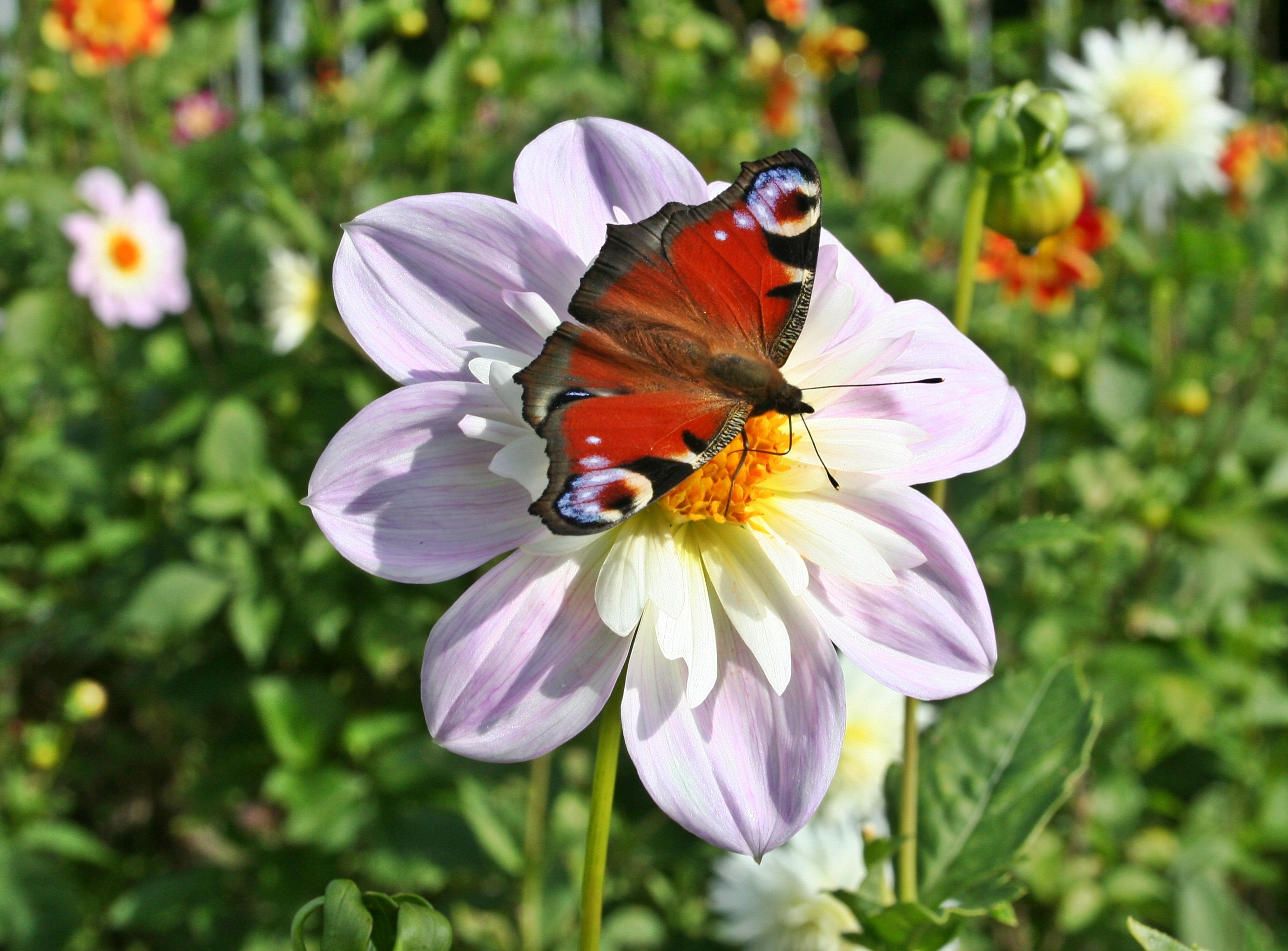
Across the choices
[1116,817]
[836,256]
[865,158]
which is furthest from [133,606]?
[865,158]

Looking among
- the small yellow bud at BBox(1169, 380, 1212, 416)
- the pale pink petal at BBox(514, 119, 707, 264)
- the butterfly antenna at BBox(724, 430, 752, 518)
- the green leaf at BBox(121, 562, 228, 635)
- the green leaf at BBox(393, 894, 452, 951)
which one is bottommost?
the green leaf at BBox(121, 562, 228, 635)

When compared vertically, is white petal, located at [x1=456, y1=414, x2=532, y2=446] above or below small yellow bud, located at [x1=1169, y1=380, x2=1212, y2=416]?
above

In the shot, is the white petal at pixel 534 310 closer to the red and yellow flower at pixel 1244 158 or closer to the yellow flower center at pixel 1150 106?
the yellow flower center at pixel 1150 106

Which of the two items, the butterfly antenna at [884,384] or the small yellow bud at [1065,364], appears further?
the small yellow bud at [1065,364]

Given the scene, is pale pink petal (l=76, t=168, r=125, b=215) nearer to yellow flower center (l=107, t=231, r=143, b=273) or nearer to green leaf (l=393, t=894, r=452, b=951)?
yellow flower center (l=107, t=231, r=143, b=273)

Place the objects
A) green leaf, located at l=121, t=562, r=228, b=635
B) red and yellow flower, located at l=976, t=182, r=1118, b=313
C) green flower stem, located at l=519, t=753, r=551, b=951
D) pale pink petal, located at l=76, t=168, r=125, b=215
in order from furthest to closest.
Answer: pale pink petal, located at l=76, t=168, r=125, b=215, red and yellow flower, located at l=976, t=182, r=1118, b=313, green leaf, located at l=121, t=562, r=228, b=635, green flower stem, located at l=519, t=753, r=551, b=951

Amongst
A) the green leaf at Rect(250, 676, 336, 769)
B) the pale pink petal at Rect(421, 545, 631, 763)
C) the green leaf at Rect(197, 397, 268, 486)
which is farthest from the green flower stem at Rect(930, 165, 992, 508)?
the green leaf at Rect(197, 397, 268, 486)

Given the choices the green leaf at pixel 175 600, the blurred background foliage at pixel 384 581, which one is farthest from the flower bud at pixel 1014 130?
the green leaf at pixel 175 600
